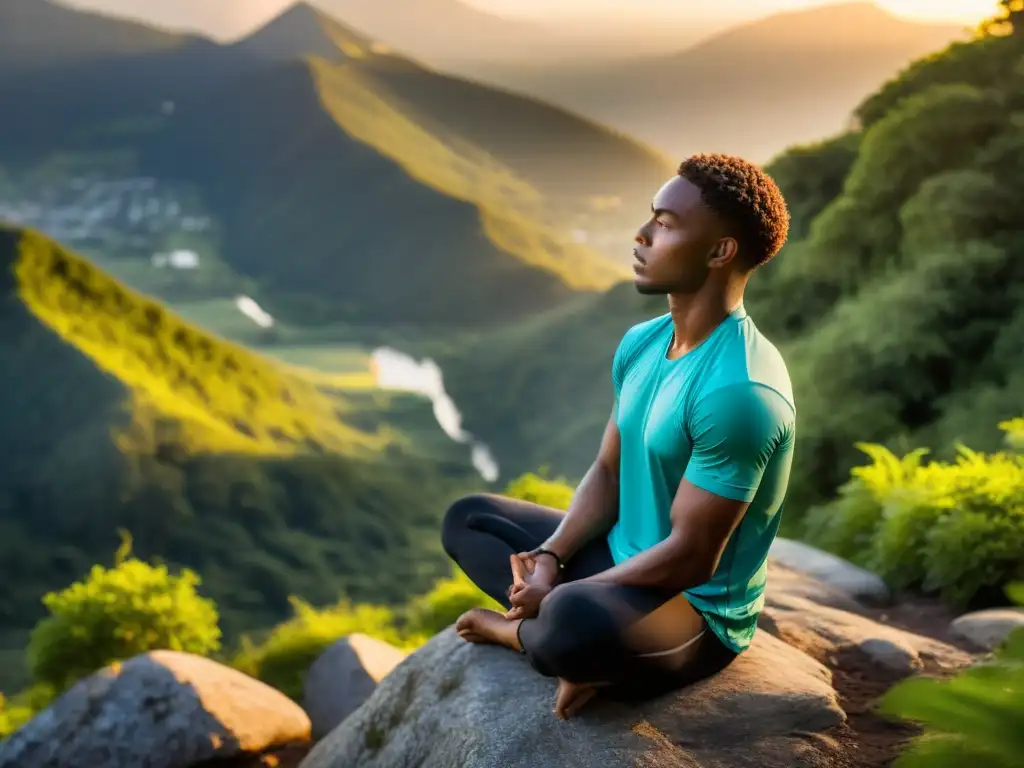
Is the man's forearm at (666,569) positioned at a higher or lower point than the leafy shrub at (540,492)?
higher

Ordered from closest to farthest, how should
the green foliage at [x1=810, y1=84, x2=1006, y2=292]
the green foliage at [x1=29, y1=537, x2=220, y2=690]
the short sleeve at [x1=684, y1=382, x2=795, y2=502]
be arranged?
the short sleeve at [x1=684, y1=382, x2=795, y2=502]
the green foliage at [x1=29, y1=537, x2=220, y2=690]
the green foliage at [x1=810, y1=84, x2=1006, y2=292]

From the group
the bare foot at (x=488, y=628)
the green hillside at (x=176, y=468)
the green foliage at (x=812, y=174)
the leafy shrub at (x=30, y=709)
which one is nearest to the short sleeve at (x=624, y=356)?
the bare foot at (x=488, y=628)

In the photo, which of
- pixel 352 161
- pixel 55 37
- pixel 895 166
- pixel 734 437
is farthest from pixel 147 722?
pixel 55 37

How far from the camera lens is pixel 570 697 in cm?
292

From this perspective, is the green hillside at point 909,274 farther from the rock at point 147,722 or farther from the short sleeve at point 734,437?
the short sleeve at point 734,437

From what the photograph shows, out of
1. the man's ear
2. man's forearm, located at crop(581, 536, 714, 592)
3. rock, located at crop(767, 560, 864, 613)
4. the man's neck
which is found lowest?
rock, located at crop(767, 560, 864, 613)

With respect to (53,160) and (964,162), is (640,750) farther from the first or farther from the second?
(53,160)

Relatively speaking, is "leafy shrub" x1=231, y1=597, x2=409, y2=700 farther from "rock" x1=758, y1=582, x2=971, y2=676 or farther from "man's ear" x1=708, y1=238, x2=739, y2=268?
"man's ear" x1=708, y1=238, x2=739, y2=268

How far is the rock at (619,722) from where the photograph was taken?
2877 millimetres

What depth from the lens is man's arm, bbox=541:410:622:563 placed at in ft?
10.7

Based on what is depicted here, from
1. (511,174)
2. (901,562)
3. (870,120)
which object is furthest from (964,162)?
(511,174)

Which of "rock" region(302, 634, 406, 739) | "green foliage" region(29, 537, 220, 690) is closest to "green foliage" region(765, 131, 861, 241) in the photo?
"rock" region(302, 634, 406, 739)

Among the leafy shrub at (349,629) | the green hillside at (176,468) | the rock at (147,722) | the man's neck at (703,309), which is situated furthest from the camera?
the green hillside at (176,468)

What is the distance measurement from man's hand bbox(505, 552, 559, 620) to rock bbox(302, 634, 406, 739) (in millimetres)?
2717
